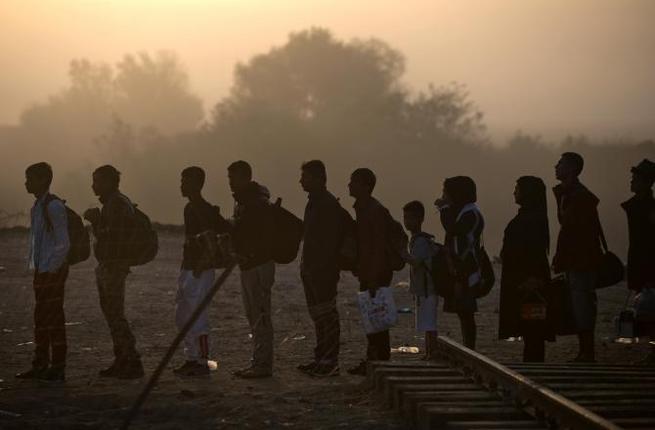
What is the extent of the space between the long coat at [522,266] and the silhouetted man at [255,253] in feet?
7.00

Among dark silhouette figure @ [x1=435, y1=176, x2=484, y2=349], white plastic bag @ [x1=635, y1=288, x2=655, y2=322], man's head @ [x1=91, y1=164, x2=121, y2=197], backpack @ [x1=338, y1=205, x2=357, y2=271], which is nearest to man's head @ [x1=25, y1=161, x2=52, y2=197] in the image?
man's head @ [x1=91, y1=164, x2=121, y2=197]

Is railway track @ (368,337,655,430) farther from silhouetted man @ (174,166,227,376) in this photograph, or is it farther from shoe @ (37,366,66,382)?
shoe @ (37,366,66,382)

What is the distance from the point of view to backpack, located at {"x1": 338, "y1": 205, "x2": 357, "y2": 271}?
10906 millimetres

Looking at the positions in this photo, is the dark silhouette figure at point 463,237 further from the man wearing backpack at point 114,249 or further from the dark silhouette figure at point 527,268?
the man wearing backpack at point 114,249

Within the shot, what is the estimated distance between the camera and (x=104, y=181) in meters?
10.6

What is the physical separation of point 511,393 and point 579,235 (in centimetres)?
296

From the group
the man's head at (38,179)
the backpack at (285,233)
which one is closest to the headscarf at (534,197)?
the backpack at (285,233)

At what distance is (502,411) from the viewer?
8039 millimetres

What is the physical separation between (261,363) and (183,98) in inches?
3010

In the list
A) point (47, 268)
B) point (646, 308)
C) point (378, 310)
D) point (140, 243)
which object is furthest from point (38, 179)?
point (646, 308)

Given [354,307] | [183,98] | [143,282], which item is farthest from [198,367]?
[183,98]

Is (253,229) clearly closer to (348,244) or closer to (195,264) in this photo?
(195,264)

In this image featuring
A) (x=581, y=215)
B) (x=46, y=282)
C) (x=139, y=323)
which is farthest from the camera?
(x=139, y=323)

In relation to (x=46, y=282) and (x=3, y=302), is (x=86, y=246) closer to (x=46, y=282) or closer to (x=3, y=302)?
(x=46, y=282)
